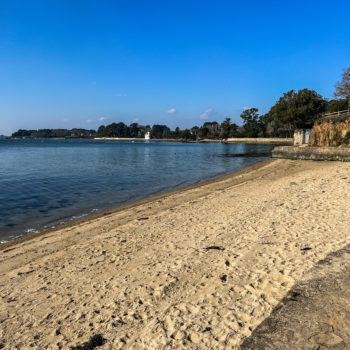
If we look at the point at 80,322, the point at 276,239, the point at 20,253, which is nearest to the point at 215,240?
the point at 276,239

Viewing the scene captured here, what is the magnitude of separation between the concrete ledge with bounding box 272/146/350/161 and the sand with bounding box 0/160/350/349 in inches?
783

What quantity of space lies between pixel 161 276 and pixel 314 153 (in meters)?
30.3

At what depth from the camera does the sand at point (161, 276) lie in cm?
383

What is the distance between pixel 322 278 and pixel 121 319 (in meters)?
3.54

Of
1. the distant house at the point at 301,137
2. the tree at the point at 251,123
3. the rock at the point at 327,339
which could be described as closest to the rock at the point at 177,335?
the rock at the point at 327,339

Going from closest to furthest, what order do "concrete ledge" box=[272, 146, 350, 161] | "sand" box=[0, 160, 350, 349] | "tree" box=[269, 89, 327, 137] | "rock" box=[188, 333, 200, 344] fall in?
"rock" box=[188, 333, 200, 344] → "sand" box=[0, 160, 350, 349] → "concrete ledge" box=[272, 146, 350, 161] → "tree" box=[269, 89, 327, 137]

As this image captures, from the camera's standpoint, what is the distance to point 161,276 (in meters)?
5.38

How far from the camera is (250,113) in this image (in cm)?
16250

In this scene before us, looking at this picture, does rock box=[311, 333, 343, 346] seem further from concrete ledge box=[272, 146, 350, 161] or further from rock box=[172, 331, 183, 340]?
concrete ledge box=[272, 146, 350, 161]

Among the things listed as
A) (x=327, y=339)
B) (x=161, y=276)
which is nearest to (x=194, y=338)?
(x=327, y=339)

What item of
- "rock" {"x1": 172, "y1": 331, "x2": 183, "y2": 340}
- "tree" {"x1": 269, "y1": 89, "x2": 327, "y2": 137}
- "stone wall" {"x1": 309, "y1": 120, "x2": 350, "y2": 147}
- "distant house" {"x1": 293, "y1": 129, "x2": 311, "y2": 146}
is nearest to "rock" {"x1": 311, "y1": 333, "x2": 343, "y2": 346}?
"rock" {"x1": 172, "y1": 331, "x2": 183, "y2": 340}

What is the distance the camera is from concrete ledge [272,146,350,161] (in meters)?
26.4

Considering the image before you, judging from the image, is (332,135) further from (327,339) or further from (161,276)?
(327,339)

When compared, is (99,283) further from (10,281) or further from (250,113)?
(250,113)
